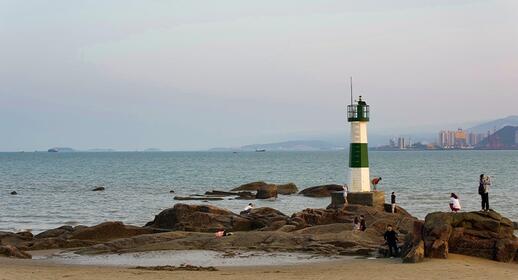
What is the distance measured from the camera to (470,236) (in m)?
25.9

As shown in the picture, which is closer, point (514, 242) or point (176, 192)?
point (514, 242)

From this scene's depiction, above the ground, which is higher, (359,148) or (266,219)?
(359,148)

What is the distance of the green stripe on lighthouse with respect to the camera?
42188mm

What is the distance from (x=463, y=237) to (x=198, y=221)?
49.4 feet

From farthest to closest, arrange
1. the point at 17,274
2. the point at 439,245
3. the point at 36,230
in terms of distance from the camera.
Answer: the point at 36,230
the point at 439,245
the point at 17,274

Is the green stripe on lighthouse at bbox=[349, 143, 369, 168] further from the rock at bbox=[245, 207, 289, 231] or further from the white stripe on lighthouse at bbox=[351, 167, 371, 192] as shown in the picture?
the rock at bbox=[245, 207, 289, 231]

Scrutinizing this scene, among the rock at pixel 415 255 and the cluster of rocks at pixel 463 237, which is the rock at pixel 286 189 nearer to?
the cluster of rocks at pixel 463 237

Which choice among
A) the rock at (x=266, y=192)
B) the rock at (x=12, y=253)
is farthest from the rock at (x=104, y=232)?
the rock at (x=266, y=192)

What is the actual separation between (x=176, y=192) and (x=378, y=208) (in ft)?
139

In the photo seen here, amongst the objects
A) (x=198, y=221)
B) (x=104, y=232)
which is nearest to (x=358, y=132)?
(x=198, y=221)

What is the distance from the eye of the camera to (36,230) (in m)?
43.2

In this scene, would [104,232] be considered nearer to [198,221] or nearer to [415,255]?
[198,221]

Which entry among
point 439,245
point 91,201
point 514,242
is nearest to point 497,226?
point 514,242

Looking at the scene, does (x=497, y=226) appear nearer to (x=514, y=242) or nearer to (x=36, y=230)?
(x=514, y=242)
